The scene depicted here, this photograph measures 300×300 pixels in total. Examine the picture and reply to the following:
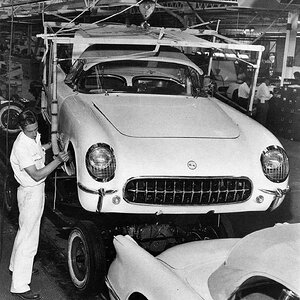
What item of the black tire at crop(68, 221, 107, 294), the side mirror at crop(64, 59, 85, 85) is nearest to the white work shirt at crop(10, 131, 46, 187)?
the black tire at crop(68, 221, 107, 294)

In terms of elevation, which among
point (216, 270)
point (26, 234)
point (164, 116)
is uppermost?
point (164, 116)

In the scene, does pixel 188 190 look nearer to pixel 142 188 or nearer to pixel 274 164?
pixel 142 188

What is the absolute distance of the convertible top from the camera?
2703 mm

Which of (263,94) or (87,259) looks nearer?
(87,259)

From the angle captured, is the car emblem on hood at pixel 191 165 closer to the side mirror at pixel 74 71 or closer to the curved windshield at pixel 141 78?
the curved windshield at pixel 141 78

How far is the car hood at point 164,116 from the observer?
5.30m

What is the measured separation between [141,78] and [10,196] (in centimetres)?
218

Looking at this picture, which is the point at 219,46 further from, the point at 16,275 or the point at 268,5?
the point at 268,5

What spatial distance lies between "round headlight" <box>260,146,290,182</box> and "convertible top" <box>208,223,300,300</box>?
209 centimetres

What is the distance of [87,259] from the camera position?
4.71 metres

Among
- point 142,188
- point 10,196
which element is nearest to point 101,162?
point 142,188

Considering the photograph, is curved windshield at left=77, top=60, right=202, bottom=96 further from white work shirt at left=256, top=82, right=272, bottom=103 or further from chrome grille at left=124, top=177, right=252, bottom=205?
white work shirt at left=256, top=82, right=272, bottom=103

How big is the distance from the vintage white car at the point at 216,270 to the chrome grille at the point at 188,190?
81cm

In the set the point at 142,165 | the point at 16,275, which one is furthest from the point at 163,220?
the point at 16,275
